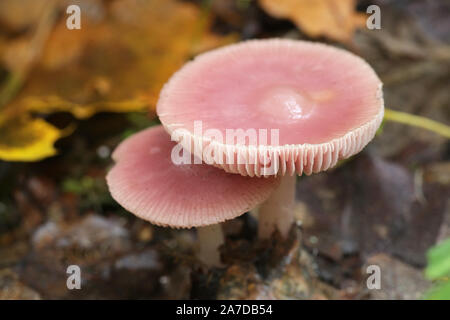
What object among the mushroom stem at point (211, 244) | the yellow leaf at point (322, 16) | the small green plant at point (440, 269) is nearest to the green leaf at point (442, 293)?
the small green plant at point (440, 269)

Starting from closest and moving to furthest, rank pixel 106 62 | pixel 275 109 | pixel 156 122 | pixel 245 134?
pixel 245 134 → pixel 275 109 → pixel 156 122 → pixel 106 62

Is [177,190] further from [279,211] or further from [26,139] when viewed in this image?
[26,139]

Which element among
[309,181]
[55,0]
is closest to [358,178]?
[309,181]

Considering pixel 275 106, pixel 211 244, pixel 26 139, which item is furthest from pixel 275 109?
pixel 26 139

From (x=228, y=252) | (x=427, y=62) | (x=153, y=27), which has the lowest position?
(x=228, y=252)

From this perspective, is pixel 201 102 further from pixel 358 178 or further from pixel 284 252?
pixel 358 178

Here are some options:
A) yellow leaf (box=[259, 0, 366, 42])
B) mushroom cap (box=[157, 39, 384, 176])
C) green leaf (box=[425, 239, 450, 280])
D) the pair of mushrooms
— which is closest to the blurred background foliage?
yellow leaf (box=[259, 0, 366, 42])
